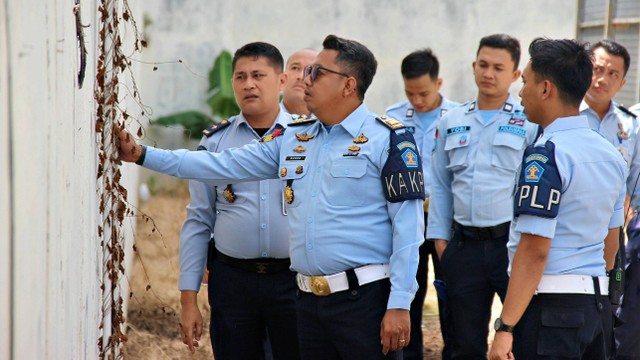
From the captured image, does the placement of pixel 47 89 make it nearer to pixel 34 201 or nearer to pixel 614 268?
pixel 34 201

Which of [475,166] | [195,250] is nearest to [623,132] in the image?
[475,166]

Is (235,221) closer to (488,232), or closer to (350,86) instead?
(350,86)

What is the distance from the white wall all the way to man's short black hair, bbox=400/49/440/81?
480 cm

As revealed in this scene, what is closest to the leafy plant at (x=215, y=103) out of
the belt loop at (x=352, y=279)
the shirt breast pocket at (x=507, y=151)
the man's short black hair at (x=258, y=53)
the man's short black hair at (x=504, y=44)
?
the man's short black hair at (x=504, y=44)

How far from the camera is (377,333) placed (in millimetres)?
3322

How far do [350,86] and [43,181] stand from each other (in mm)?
1489

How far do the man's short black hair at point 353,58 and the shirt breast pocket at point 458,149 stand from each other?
154cm

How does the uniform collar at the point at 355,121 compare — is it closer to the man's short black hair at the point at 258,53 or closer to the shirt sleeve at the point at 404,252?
the shirt sleeve at the point at 404,252

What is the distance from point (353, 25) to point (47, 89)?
8.98 metres

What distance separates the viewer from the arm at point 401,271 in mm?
3232

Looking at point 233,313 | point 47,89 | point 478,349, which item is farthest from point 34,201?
point 478,349

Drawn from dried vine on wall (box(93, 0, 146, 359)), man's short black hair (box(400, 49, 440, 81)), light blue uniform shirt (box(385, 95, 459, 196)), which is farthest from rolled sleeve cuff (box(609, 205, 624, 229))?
man's short black hair (box(400, 49, 440, 81))

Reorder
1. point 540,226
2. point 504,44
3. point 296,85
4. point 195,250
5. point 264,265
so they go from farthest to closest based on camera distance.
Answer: point 296,85 < point 504,44 < point 195,250 < point 264,265 < point 540,226

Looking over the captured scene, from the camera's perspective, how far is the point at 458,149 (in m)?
4.97
